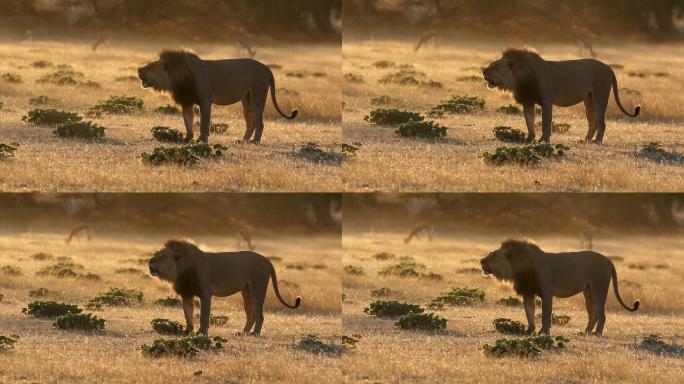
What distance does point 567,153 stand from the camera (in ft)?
96.8

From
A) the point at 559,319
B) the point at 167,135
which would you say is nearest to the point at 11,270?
the point at 167,135

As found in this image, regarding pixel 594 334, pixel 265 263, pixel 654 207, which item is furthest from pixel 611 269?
pixel 654 207

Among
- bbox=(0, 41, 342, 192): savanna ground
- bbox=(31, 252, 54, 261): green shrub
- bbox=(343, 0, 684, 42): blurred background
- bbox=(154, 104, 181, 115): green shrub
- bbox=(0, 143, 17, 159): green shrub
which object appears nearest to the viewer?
bbox=(0, 41, 342, 192): savanna ground

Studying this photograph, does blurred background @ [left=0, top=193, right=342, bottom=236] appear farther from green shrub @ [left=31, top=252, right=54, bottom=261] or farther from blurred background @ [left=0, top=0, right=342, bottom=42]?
blurred background @ [left=0, top=0, right=342, bottom=42]

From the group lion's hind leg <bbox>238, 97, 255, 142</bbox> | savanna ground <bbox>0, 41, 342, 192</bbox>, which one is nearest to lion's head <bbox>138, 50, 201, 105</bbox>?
savanna ground <bbox>0, 41, 342, 192</bbox>

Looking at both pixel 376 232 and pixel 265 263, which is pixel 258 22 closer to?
pixel 376 232

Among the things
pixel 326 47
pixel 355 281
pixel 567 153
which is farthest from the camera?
pixel 326 47

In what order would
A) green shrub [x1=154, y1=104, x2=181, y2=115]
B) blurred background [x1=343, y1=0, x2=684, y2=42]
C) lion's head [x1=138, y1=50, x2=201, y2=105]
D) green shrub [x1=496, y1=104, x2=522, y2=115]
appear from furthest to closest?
blurred background [x1=343, y1=0, x2=684, y2=42] < green shrub [x1=496, y1=104, x2=522, y2=115] < green shrub [x1=154, y1=104, x2=181, y2=115] < lion's head [x1=138, y1=50, x2=201, y2=105]

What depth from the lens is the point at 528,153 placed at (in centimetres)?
2875

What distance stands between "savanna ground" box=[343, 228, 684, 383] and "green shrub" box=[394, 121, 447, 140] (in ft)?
13.0

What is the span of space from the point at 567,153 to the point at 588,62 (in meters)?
2.21

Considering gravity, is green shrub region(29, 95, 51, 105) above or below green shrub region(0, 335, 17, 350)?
above

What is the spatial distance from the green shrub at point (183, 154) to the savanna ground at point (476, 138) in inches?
112

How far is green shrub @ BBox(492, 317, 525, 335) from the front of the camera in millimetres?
27569
